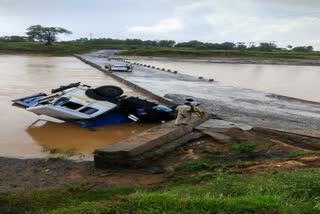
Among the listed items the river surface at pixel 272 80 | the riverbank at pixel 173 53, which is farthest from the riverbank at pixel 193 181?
the riverbank at pixel 173 53

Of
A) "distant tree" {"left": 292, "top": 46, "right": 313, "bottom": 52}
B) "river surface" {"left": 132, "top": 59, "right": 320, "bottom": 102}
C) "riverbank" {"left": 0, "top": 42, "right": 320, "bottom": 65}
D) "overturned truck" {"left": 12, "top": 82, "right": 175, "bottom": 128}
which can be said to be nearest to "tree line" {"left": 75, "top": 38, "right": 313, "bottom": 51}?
"distant tree" {"left": 292, "top": 46, "right": 313, "bottom": 52}

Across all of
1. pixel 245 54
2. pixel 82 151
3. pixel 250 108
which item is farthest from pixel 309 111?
pixel 245 54

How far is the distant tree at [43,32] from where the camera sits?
359 ft

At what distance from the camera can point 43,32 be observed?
110m

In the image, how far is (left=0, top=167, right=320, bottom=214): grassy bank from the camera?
4.61 m

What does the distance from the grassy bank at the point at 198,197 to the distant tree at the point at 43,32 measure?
106m

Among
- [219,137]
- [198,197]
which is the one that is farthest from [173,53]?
[198,197]

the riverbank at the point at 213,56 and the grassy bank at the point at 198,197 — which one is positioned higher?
the grassy bank at the point at 198,197

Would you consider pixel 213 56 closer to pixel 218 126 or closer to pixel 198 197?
pixel 218 126

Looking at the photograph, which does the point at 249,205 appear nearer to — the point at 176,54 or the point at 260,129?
the point at 260,129

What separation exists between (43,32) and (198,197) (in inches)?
4357

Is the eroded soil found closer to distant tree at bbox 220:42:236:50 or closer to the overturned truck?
the overturned truck

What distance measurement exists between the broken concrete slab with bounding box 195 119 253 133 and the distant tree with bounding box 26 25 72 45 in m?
101

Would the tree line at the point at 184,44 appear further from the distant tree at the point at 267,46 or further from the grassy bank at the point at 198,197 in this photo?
the grassy bank at the point at 198,197
